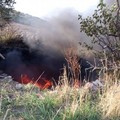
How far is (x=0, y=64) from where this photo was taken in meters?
15.1

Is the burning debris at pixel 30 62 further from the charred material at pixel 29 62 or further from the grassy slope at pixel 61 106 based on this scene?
the grassy slope at pixel 61 106

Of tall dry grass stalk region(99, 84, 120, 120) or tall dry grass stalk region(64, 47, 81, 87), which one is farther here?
tall dry grass stalk region(64, 47, 81, 87)

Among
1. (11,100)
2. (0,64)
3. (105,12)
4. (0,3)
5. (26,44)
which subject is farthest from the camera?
(26,44)

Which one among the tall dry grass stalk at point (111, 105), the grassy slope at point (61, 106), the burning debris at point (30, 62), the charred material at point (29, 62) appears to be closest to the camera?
the grassy slope at point (61, 106)

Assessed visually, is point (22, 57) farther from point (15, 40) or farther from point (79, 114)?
point (79, 114)

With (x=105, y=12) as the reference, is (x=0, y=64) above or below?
below

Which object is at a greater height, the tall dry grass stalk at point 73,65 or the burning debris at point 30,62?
the tall dry grass stalk at point 73,65

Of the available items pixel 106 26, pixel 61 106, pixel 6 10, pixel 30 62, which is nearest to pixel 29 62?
pixel 30 62

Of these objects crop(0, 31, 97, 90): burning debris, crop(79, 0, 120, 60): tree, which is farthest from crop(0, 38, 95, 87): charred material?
crop(79, 0, 120, 60): tree

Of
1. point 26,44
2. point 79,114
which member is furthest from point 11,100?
point 26,44

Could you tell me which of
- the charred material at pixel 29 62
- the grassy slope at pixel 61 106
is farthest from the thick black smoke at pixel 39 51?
the grassy slope at pixel 61 106

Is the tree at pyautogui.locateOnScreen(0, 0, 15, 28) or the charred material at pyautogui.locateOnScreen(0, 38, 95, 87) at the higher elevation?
the tree at pyautogui.locateOnScreen(0, 0, 15, 28)

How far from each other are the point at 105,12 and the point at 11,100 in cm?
368

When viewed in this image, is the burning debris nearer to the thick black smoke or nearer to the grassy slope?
the thick black smoke
